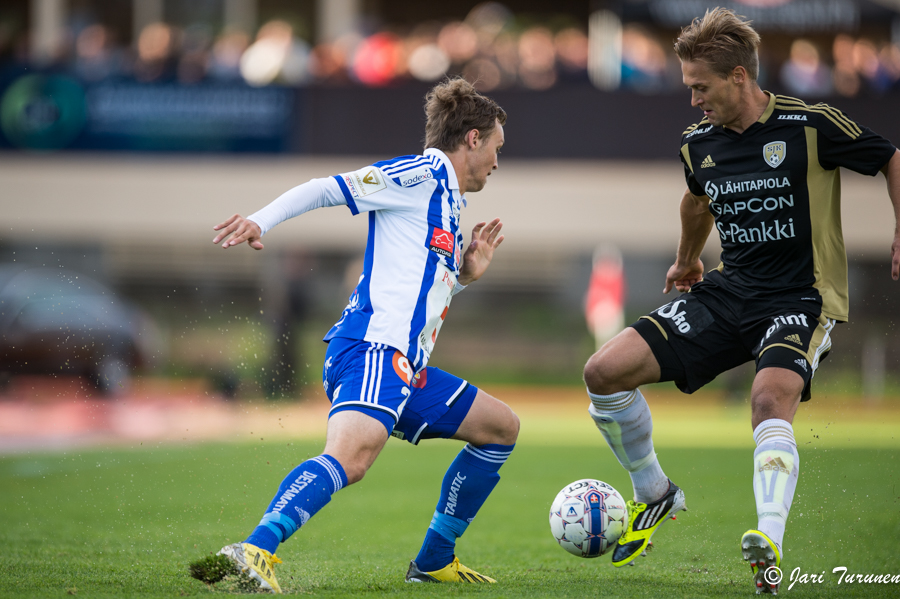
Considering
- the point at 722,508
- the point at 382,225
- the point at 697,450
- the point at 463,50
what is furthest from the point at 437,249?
the point at 463,50

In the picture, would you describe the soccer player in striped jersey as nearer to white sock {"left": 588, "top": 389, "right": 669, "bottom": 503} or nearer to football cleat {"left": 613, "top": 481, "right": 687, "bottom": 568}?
white sock {"left": 588, "top": 389, "right": 669, "bottom": 503}

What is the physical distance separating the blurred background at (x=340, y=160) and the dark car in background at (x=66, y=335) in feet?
0.18

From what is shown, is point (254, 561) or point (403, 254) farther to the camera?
point (403, 254)

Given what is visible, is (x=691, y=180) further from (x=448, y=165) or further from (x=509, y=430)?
(x=509, y=430)

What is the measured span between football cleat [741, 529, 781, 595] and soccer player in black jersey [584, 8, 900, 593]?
317 mm

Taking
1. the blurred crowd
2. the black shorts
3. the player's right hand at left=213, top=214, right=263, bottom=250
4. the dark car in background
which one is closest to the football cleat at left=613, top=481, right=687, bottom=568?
the black shorts

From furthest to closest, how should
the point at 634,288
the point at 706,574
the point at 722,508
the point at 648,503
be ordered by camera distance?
1. the point at 634,288
2. the point at 722,508
3. the point at 648,503
4. the point at 706,574

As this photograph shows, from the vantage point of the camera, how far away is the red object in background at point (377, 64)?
56.7ft

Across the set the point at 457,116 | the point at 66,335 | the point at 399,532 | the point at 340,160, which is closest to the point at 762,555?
the point at 457,116

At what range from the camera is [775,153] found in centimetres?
424

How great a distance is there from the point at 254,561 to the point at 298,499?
30cm

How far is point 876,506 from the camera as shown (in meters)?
4.81

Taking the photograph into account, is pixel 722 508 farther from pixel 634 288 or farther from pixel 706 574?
pixel 634 288

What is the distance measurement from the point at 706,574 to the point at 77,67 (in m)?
17.0
